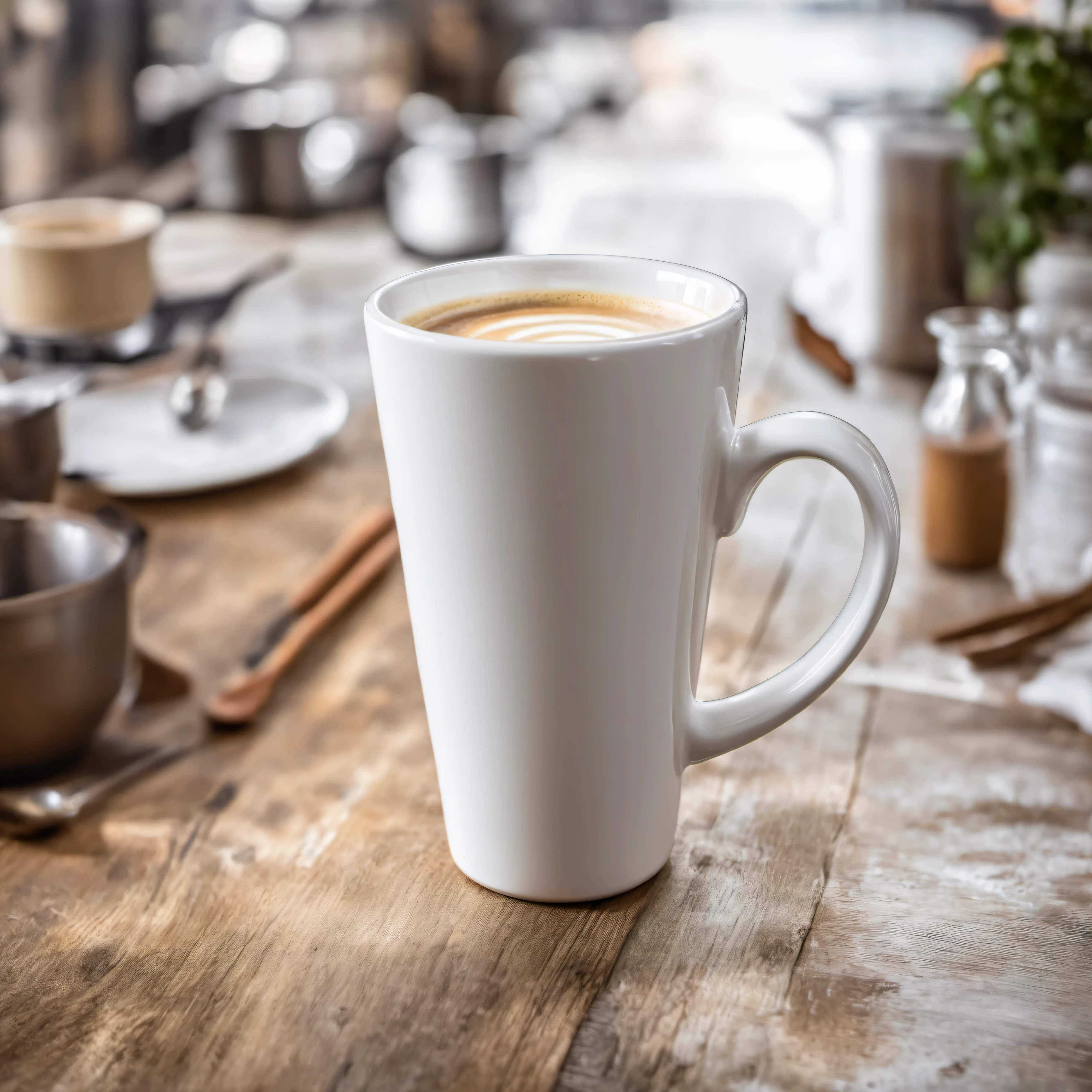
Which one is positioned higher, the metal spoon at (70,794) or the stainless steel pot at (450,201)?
the stainless steel pot at (450,201)

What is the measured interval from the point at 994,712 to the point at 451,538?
0.32 m

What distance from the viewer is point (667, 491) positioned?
1.33ft

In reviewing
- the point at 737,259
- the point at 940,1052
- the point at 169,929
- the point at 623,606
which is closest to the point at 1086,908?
the point at 940,1052

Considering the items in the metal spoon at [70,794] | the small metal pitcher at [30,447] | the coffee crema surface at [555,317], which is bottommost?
the metal spoon at [70,794]

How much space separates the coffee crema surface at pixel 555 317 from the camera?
438 millimetres

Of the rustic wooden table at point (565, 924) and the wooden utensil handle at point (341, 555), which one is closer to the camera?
the rustic wooden table at point (565, 924)

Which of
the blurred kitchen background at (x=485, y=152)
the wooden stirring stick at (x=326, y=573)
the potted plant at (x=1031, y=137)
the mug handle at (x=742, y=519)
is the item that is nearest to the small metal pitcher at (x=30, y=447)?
the wooden stirring stick at (x=326, y=573)

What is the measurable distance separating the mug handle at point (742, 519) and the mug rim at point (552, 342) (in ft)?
0.11

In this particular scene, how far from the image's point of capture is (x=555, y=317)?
0.45m

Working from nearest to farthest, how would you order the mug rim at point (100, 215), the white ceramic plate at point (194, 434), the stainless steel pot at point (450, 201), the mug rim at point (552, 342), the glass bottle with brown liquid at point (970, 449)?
the mug rim at point (552, 342) → the glass bottle with brown liquid at point (970, 449) → the white ceramic plate at point (194, 434) → the mug rim at point (100, 215) → the stainless steel pot at point (450, 201)

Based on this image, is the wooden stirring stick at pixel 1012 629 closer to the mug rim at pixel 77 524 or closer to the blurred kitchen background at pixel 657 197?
the blurred kitchen background at pixel 657 197

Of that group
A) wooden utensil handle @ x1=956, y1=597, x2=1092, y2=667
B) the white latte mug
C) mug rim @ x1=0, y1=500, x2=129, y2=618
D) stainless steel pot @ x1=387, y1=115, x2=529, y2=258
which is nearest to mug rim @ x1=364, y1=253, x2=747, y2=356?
the white latte mug

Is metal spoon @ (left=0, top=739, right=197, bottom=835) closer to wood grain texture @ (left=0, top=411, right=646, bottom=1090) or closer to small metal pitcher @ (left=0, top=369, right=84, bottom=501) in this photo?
wood grain texture @ (left=0, top=411, right=646, bottom=1090)

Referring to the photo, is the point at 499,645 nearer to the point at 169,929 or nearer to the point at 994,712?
the point at 169,929
